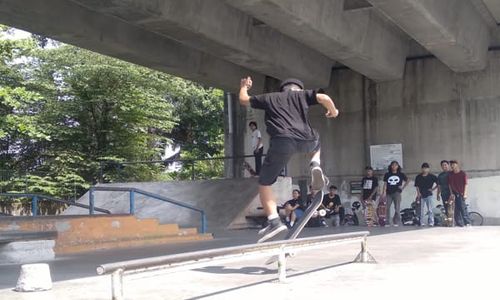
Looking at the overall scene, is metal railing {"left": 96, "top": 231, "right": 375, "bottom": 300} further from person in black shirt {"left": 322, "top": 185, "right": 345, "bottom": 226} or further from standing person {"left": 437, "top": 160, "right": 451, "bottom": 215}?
person in black shirt {"left": 322, "top": 185, "right": 345, "bottom": 226}

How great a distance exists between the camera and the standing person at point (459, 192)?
57.0 feet

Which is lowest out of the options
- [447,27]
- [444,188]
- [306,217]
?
[306,217]

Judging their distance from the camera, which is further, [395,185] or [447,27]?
[395,185]

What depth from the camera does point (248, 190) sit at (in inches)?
767

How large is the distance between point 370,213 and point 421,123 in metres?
3.53

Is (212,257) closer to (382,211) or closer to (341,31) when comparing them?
(341,31)

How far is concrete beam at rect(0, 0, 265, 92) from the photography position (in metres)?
13.0

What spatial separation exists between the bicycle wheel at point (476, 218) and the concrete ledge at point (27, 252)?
12.8 m

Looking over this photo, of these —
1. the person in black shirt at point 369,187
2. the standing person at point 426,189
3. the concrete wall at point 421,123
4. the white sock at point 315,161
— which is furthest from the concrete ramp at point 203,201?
the white sock at point 315,161

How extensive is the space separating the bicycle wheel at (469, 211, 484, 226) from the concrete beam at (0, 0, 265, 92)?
8342 mm

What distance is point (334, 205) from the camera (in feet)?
64.1

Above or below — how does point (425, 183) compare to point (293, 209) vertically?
above

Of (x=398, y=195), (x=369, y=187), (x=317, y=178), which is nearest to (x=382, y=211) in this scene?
(x=398, y=195)

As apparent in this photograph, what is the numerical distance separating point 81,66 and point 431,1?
63.1 ft
